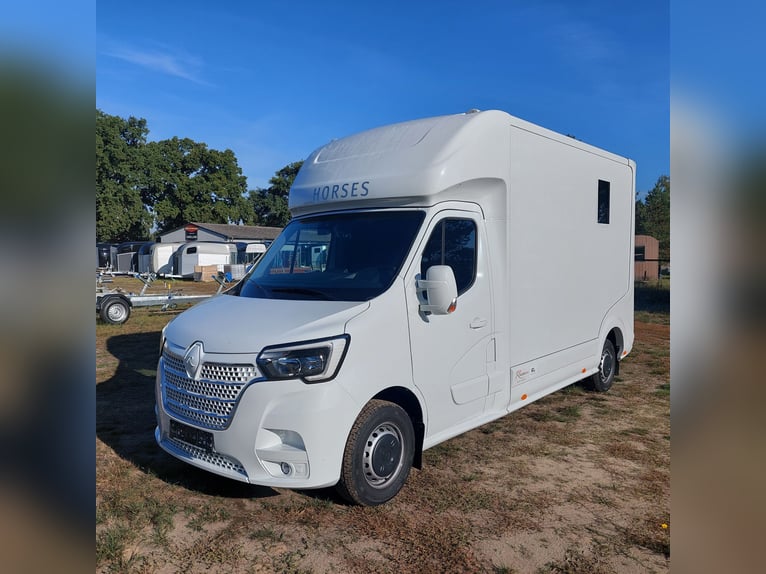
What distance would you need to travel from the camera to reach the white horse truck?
383 cm

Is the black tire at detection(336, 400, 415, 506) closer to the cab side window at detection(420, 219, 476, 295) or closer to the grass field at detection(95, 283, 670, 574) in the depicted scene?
the grass field at detection(95, 283, 670, 574)

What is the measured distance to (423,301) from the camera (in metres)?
4.47

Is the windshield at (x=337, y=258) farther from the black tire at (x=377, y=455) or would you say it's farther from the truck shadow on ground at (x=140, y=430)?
the truck shadow on ground at (x=140, y=430)

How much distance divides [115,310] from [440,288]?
1254 cm

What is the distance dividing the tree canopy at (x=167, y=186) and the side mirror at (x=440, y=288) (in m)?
48.9

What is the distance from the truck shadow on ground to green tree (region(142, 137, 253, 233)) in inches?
1985

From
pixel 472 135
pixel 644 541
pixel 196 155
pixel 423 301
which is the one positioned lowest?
pixel 644 541

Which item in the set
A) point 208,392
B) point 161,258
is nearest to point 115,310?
point 208,392

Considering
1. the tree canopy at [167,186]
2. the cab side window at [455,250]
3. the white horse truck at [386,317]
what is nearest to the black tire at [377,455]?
the white horse truck at [386,317]

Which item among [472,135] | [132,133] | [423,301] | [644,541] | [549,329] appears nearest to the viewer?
[644,541]
